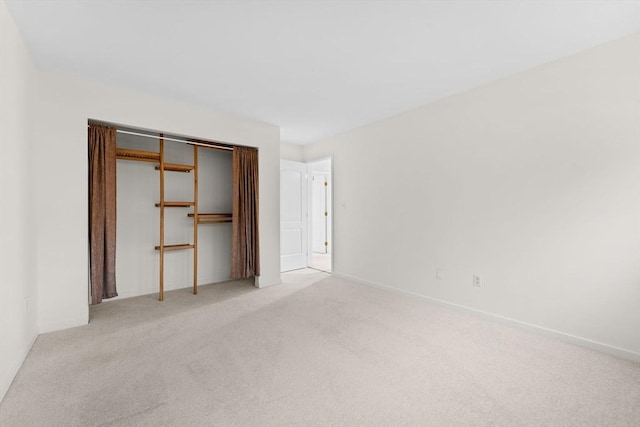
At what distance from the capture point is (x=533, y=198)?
8.61 ft

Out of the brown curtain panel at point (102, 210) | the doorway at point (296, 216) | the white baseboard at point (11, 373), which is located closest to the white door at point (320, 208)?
the doorway at point (296, 216)

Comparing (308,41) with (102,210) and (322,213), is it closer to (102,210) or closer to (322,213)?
(102,210)

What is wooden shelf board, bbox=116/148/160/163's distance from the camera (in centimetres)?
325

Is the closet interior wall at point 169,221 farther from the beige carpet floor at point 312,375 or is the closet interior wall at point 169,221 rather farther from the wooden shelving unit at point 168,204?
the beige carpet floor at point 312,375

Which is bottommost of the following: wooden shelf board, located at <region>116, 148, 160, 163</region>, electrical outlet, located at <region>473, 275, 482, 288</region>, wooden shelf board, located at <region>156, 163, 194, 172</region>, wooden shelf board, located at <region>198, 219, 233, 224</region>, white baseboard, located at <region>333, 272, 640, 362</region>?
white baseboard, located at <region>333, 272, 640, 362</region>

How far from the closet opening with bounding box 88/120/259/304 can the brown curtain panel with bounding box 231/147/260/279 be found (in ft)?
0.05

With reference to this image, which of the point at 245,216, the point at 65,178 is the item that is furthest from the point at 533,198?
the point at 65,178

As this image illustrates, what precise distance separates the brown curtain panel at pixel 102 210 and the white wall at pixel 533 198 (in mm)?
3359

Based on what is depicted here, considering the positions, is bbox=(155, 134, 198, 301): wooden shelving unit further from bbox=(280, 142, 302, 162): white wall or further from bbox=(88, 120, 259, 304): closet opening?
bbox=(280, 142, 302, 162): white wall

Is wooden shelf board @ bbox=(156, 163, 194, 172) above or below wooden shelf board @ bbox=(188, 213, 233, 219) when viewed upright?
above

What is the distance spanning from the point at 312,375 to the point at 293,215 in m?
3.54

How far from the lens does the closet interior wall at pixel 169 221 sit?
11.8 feet

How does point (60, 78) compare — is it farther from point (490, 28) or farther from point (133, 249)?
point (490, 28)

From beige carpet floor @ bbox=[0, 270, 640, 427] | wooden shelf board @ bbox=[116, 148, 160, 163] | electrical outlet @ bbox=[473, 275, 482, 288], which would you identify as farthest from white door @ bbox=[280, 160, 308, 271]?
electrical outlet @ bbox=[473, 275, 482, 288]
